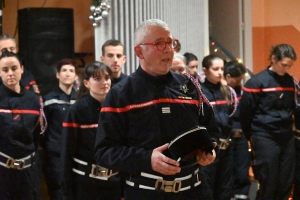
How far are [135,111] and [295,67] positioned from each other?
5.44 m

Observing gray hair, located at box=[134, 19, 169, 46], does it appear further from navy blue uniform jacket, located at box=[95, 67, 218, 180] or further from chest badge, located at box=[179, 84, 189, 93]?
chest badge, located at box=[179, 84, 189, 93]

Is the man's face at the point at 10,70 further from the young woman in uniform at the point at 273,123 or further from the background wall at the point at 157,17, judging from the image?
the young woman in uniform at the point at 273,123

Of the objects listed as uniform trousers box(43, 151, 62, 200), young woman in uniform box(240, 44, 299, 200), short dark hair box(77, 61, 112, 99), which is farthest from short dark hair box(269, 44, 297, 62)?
uniform trousers box(43, 151, 62, 200)

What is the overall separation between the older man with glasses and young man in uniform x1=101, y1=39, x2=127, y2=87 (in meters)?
1.48

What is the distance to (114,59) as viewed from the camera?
351cm

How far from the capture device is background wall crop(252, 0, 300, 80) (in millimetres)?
7020

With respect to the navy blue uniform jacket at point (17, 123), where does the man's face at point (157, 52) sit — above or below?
above

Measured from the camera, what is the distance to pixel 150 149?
1927 millimetres

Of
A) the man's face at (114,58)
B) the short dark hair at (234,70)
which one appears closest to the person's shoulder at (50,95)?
the man's face at (114,58)

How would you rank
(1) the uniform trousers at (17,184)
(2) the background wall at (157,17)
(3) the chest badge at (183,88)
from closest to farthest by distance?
1. (3) the chest badge at (183,88)
2. (1) the uniform trousers at (17,184)
3. (2) the background wall at (157,17)

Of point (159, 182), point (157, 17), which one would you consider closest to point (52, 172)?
point (157, 17)

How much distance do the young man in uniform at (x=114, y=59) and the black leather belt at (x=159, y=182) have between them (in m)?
1.55

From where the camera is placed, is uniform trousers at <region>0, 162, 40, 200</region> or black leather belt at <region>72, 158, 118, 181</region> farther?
uniform trousers at <region>0, 162, 40, 200</region>

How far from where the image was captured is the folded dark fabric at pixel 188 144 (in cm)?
179
